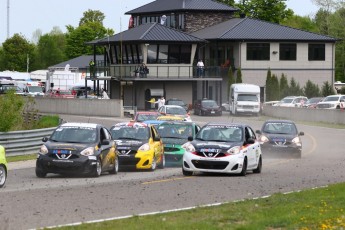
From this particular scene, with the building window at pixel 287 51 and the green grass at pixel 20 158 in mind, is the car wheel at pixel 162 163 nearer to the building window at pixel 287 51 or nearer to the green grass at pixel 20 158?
the green grass at pixel 20 158

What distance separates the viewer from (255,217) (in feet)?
46.2

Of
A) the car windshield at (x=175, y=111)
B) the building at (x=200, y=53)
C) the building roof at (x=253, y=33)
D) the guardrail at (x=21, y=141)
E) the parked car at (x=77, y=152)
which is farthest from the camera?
the building roof at (x=253, y=33)

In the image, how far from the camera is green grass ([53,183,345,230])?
1308cm

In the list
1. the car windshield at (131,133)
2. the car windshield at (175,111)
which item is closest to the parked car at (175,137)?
the car windshield at (131,133)

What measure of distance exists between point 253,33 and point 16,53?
79937 mm

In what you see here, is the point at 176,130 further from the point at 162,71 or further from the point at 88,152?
the point at 162,71

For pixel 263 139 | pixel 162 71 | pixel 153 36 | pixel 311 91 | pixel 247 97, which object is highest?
pixel 153 36

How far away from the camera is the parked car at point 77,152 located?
971 inches

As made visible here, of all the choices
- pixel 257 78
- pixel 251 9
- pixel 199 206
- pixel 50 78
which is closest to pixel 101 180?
pixel 199 206

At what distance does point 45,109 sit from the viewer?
73.9 metres

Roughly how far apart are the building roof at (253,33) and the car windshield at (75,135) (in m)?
59.1

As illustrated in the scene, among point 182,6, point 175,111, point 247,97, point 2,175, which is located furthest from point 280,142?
point 182,6

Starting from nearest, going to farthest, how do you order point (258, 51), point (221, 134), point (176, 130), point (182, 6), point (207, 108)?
point (221, 134) → point (176, 130) → point (207, 108) → point (258, 51) → point (182, 6)

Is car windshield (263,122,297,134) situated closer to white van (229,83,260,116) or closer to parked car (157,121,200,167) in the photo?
parked car (157,121,200,167)
